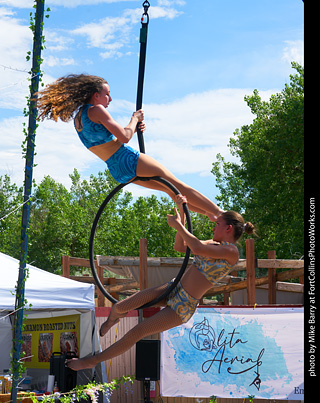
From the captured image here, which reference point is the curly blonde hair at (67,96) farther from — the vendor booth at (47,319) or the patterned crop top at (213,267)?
the vendor booth at (47,319)

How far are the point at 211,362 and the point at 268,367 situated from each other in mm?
887

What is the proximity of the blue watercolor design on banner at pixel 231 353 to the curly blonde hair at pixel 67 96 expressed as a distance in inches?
227

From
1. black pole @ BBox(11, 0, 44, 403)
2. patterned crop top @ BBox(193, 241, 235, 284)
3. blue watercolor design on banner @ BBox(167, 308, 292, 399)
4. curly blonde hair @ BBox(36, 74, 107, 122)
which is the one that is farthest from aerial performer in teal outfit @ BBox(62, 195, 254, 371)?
blue watercolor design on banner @ BBox(167, 308, 292, 399)

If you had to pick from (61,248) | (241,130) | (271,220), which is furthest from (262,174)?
(61,248)

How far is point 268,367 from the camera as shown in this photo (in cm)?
880

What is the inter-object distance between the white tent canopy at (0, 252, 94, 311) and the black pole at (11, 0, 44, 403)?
322 cm

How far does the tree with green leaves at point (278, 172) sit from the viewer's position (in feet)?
65.3

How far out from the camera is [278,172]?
68.5ft

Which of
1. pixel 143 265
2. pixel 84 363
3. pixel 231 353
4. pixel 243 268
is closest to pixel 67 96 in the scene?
pixel 84 363

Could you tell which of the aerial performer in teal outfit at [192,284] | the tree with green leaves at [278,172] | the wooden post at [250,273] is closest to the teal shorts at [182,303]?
the aerial performer in teal outfit at [192,284]

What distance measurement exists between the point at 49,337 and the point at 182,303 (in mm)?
5651

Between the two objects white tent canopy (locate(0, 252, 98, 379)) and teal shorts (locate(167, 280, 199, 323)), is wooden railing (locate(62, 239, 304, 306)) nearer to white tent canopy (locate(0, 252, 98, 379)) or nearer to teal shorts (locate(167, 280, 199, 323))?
white tent canopy (locate(0, 252, 98, 379))

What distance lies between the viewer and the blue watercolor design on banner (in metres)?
8.78

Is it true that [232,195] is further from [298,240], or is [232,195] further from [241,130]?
[298,240]
